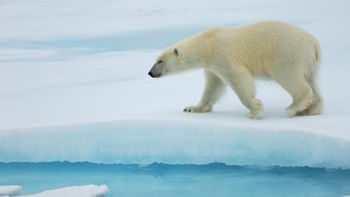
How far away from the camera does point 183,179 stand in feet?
13.8

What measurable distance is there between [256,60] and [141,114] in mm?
1069

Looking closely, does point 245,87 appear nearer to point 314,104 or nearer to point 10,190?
point 314,104

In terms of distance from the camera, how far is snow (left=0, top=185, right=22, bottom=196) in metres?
3.86

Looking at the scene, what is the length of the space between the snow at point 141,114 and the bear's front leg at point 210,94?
14cm

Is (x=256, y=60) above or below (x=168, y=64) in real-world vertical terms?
below

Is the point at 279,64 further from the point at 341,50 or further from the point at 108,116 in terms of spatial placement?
the point at 341,50

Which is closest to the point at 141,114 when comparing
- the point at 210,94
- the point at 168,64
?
the point at 168,64

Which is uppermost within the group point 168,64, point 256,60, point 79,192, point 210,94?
point 168,64

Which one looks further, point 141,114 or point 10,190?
point 141,114

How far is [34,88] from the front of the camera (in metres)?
7.38

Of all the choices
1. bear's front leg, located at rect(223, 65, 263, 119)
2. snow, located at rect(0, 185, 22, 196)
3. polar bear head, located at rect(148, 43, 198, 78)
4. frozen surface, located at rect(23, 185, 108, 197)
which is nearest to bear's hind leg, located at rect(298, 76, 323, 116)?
bear's front leg, located at rect(223, 65, 263, 119)

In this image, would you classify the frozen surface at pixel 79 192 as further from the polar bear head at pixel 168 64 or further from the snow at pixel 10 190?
the polar bear head at pixel 168 64

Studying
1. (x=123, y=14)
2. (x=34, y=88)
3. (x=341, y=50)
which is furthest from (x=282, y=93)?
(x=123, y=14)

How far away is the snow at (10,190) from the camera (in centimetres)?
386
